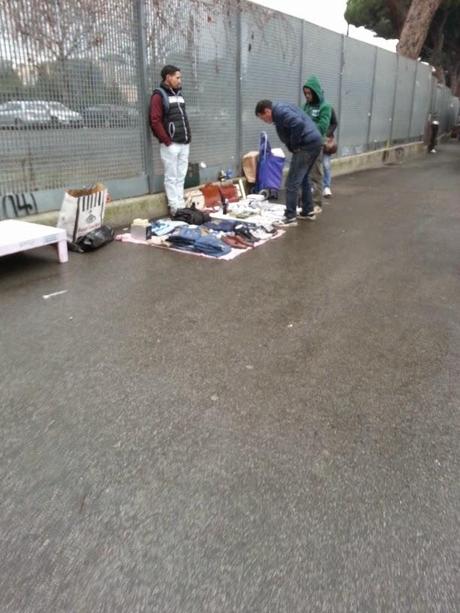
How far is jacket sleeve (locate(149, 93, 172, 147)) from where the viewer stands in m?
7.00

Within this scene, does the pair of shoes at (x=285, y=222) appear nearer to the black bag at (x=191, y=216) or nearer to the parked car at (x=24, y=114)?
the black bag at (x=191, y=216)

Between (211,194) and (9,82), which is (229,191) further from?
(9,82)

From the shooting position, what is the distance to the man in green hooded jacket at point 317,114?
823 centimetres

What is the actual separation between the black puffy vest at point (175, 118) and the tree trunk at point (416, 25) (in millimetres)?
14694

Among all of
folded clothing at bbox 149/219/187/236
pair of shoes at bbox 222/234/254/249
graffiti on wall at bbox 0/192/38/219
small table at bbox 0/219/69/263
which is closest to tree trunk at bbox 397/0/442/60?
folded clothing at bbox 149/219/187/236

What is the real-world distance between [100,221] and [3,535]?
15.6ft

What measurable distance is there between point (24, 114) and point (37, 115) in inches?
6.8

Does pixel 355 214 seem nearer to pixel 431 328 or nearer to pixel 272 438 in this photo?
pixel 431 328

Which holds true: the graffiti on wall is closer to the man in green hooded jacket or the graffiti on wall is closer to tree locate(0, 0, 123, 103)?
tree locate(0, 0, 123, 103)

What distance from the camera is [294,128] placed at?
22.9ft

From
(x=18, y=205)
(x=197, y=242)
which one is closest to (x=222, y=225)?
(x=197, y=242)

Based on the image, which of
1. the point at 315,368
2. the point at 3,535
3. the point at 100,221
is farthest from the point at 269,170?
the point at 3,535

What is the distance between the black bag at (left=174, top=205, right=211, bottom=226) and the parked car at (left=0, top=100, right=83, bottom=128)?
170 cm

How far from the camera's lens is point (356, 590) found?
182 centimetres
